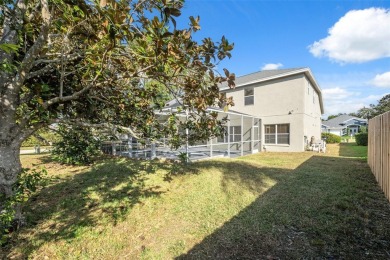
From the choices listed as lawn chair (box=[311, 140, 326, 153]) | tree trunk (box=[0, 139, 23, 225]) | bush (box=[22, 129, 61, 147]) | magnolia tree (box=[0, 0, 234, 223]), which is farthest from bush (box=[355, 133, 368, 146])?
tree trunk (box=[0, 139, 23, 225])

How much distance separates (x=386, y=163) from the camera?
5.24 metres

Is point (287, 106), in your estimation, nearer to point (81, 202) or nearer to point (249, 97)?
point (249, 97)

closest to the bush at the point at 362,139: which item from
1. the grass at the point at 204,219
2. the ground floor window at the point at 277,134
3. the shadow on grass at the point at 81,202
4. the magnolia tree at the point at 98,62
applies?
the ground floor window at the point at 277,134

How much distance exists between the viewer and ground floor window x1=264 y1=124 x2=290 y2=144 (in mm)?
16297

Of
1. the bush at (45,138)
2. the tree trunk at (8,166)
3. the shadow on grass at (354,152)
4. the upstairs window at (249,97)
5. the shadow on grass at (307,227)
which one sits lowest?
the shadow on grass at (307,227)

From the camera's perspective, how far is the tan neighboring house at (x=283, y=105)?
608 inches

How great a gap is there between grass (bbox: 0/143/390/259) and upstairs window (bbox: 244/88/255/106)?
11.7 metres

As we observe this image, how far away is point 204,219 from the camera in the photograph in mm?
4305

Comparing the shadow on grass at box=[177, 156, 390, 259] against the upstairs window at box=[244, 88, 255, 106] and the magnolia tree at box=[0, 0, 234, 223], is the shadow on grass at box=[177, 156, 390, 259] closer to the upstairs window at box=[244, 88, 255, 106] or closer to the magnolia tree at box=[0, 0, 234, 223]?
the magnolia tree at box=[0, 0, 234, 223]

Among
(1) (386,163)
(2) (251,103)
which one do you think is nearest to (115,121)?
(1) (386,163)

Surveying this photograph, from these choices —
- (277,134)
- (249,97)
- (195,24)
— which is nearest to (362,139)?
(277,134)

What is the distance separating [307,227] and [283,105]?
1386 centimetres

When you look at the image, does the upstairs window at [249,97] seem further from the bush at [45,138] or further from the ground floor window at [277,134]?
the bush at [45,138]

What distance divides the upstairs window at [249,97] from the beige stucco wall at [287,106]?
29 centimetres
